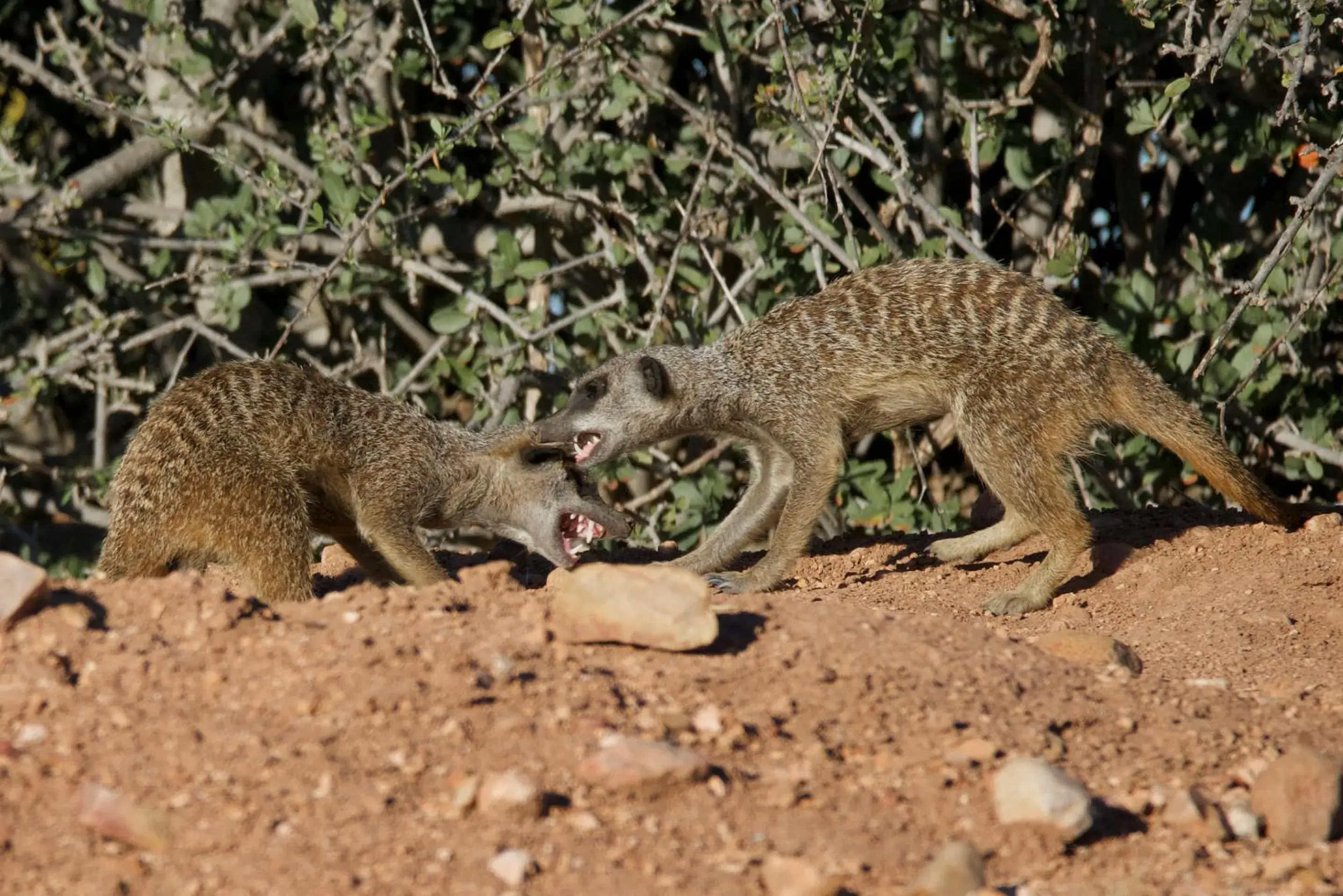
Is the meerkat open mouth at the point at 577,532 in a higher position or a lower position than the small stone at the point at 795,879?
lower

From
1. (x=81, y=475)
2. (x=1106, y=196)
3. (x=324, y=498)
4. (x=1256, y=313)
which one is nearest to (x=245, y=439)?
(x=324, y=498)

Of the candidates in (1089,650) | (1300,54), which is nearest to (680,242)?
(1300,54)

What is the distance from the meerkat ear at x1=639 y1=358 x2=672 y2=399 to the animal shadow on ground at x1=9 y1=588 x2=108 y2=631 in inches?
93.9

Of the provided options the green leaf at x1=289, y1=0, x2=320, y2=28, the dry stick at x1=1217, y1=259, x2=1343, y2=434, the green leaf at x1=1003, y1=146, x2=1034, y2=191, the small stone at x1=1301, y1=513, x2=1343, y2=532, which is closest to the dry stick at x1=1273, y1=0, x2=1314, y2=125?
the dry stick at x1=1217, y1=259, x2=1343, y2=434

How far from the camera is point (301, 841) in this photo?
7.56ft

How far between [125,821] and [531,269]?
3.96 m

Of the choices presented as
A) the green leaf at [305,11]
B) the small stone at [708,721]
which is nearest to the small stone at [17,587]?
the small stone at [708,721]

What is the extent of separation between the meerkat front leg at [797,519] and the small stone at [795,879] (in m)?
2.59

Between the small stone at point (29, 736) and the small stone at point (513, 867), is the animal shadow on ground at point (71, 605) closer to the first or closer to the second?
the small stone at point (29, 736)

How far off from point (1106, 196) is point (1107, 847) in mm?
5277

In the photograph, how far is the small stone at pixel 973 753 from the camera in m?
2.61

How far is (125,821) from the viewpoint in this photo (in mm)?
2322

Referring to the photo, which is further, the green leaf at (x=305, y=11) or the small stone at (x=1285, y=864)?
the green leaf at (x=305, y=11)

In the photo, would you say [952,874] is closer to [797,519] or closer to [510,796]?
[510,796]
